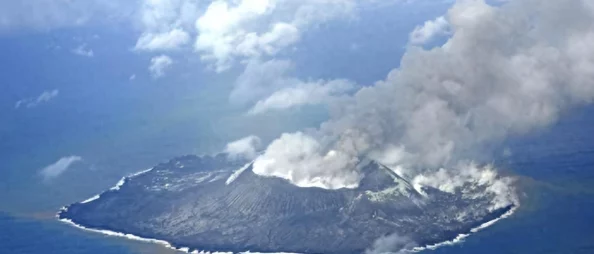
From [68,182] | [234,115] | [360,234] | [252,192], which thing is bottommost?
[360,234]

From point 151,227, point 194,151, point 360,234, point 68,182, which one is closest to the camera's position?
point 360,234

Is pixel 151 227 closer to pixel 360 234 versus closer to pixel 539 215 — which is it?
pixel 360 234

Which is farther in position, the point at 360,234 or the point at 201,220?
the point at 201,220

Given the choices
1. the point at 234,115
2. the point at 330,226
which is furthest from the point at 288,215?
the point at 234,115

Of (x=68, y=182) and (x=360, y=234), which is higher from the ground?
(x=68, y=182)
